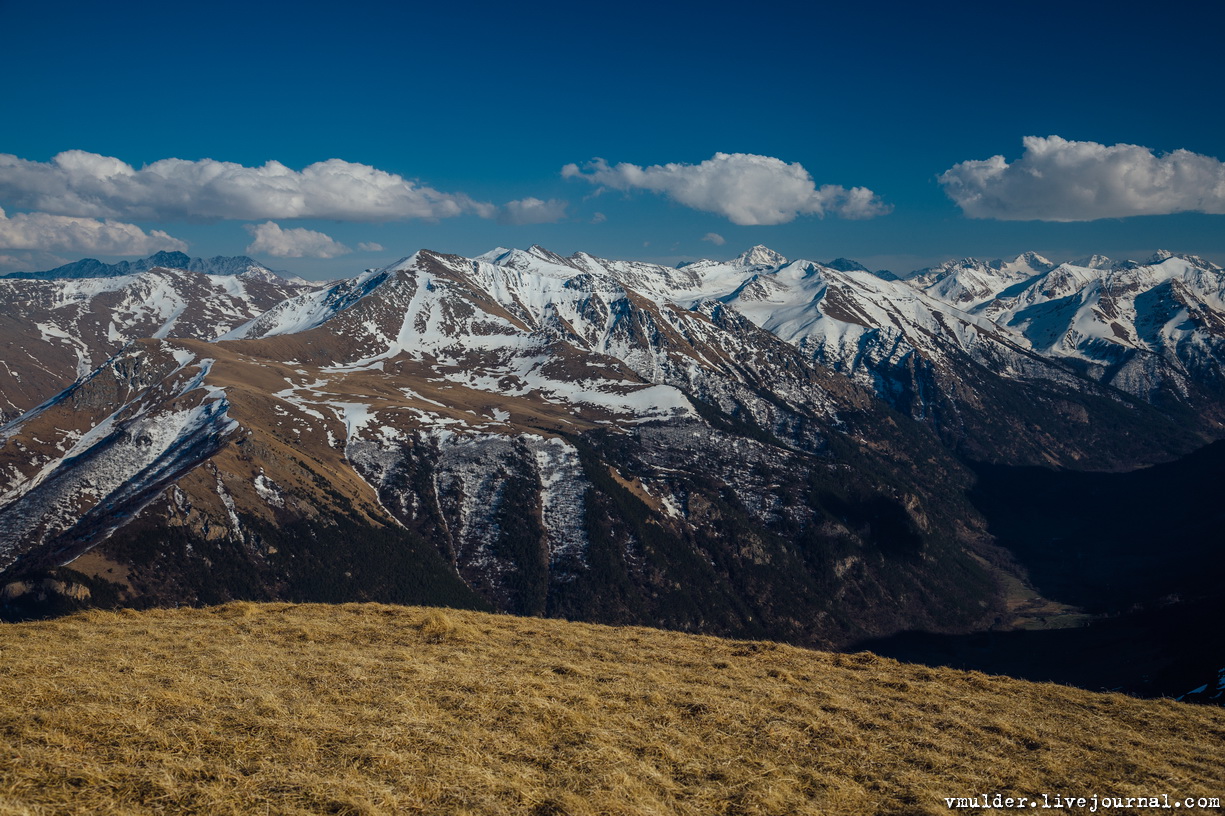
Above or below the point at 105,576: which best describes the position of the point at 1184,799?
above

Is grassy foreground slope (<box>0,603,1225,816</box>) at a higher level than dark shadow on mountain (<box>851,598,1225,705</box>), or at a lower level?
higher

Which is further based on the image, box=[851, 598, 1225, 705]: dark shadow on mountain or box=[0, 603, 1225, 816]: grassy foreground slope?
box=[851, 598, 1225, 705]: dark shadow on mountain

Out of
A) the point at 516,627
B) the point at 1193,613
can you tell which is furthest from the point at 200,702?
the point at 1193,613

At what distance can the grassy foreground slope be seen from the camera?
14.7 m

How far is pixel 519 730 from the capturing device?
19.1m

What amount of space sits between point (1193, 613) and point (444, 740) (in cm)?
23680

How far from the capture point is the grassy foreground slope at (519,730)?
14.7m

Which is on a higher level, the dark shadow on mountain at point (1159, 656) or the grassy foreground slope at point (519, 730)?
the grassy foreground slope at point (519, 730)

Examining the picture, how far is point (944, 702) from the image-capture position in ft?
85.9

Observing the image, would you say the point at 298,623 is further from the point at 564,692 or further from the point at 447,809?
the point at 447,809

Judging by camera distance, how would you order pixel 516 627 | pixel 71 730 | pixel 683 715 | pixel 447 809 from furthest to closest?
pixel 516 627 < pixel 683 715 < pixel 71 730 < pixel 447 809

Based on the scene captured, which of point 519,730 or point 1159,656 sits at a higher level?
point 519,730

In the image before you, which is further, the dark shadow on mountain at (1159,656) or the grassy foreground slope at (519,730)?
the dark shadow on mountain at (1159,656)

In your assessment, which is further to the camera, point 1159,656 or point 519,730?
point 1159,656
